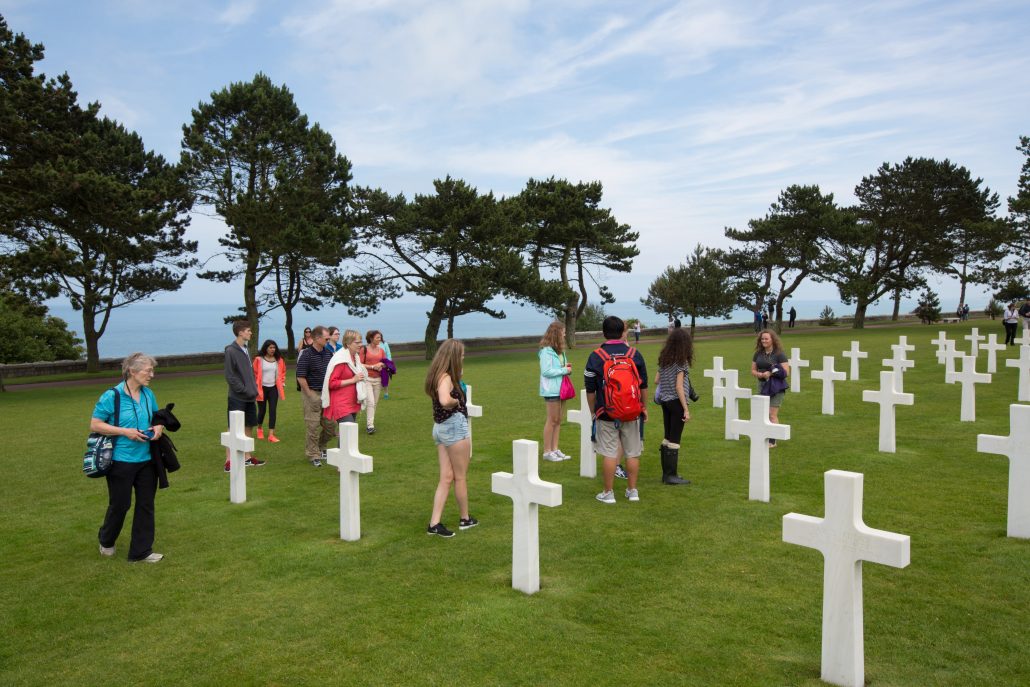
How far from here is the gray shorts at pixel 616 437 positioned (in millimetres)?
7176

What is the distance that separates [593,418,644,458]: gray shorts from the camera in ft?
23.5

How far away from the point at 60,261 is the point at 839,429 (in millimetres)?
19591

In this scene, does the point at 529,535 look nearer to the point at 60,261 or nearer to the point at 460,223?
the point at 60,261

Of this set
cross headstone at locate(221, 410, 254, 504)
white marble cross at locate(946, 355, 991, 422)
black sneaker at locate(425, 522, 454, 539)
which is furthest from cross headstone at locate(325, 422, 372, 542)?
white marble cross at locate(946, 355, 991, 422)

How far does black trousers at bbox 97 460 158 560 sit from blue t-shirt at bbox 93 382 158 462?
7 centimetres

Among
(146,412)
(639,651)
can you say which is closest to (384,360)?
(146,412)

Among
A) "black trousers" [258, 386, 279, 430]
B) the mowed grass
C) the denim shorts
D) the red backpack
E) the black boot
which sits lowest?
the mowed grass

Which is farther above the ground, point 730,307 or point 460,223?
point 460,223

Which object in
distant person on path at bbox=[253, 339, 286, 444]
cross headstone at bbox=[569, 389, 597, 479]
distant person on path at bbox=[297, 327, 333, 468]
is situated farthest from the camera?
distant person on path at bbox=[253, 339, 286, 444]

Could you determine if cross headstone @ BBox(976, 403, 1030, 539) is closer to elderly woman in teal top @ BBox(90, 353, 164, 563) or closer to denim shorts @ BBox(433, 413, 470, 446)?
denim shorts @ BBox(433, 413, 470, 446)

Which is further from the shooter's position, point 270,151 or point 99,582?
point 270,151

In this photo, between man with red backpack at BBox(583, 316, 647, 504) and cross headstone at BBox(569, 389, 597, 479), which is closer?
man with red backpack at BBox(583, 316, 647, 504)

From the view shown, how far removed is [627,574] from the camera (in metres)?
5.48

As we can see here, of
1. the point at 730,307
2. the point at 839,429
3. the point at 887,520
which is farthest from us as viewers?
the point at 730,307
